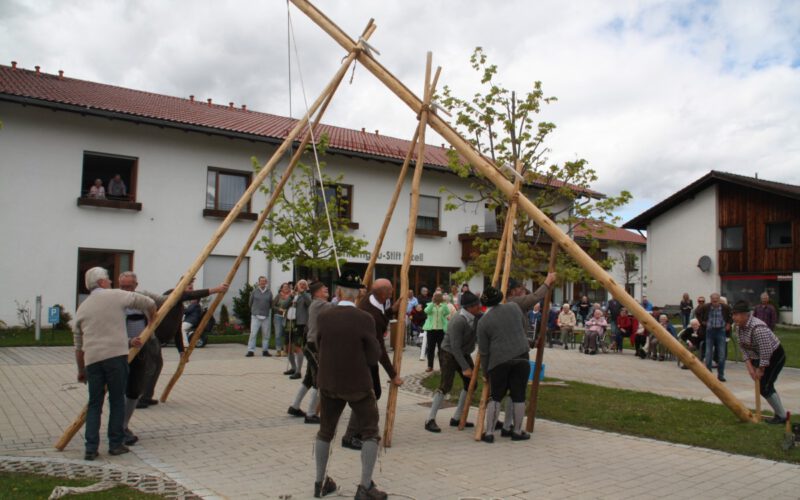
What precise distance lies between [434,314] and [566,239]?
269 inches

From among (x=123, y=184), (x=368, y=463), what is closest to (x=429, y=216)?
(x=123, y=184)

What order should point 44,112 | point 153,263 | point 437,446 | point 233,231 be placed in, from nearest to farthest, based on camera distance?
1. point 437,446
2. point 44,112
3. point 153,263
4. point 233,231

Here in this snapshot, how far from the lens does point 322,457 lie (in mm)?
5367

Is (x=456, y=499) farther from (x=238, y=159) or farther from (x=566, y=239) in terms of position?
(x=238, y=159)

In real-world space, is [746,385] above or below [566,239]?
below

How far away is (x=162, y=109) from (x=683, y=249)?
26.7m

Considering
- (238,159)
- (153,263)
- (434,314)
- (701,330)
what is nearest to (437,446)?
(434,314)

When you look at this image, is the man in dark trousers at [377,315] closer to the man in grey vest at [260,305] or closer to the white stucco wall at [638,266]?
the man in grey vest at [260,305]

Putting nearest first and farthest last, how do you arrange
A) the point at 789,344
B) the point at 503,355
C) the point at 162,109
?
1. the point at 503,355
2. the point at 789,344
3. the point at 162,109

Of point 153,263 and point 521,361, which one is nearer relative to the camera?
point 521,361

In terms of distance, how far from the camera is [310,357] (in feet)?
27.2

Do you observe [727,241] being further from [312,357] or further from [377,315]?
[377,315]

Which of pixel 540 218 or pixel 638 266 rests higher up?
pixel 638 266

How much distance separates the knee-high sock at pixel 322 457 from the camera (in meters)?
5.36
